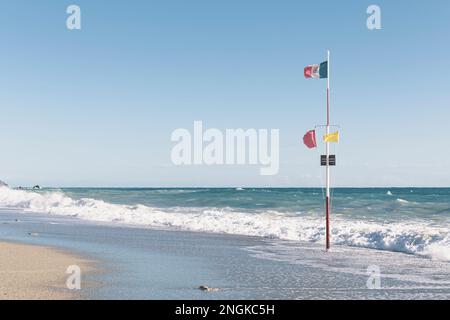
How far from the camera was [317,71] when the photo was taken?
786 inches

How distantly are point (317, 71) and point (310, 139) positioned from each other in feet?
8.42

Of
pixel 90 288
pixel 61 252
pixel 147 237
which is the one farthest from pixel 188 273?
pixel 147 237

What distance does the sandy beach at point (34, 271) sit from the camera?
414 inches

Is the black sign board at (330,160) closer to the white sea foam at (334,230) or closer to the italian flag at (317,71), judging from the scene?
the italian flag at (317,71)

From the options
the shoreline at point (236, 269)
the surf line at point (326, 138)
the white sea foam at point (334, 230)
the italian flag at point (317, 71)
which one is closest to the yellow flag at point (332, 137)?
the surf line at point (326, 138)

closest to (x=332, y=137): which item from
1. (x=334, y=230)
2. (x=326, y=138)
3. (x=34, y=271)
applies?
(x=326, y=138)

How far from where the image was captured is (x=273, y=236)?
25.0 m

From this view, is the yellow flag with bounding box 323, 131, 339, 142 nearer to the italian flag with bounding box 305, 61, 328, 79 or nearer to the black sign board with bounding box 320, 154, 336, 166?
the black sign board with bounding box 320, 154, 336, 166

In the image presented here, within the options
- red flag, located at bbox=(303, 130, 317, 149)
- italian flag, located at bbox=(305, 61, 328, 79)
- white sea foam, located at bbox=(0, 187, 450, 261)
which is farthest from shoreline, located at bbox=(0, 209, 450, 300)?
italian flag, located at bbox=(305, 61, 328, 79)

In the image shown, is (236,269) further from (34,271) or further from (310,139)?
(310,139)

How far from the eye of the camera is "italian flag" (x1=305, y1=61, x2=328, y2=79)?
1973cm

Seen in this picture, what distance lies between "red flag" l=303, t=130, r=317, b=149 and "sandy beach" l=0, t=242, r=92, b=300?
8991 millimetres
